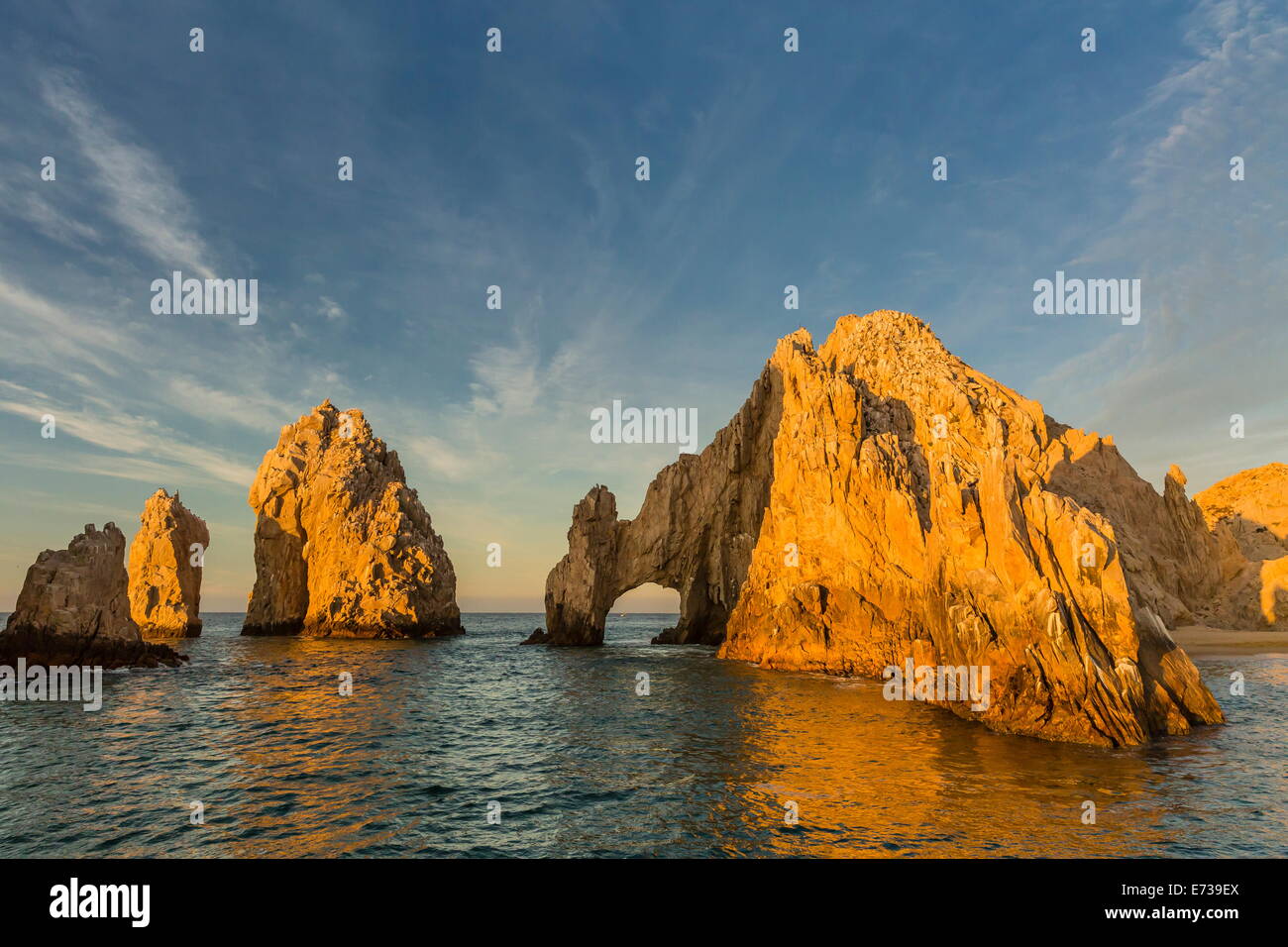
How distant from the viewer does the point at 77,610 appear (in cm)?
4241

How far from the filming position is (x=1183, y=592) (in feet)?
191

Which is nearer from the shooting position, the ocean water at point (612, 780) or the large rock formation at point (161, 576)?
the ocean water at point (612, 780)

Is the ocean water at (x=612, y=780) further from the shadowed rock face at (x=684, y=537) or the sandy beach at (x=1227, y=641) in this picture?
the shadowed rock face at (x=684, y=537)

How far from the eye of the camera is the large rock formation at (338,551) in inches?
3253

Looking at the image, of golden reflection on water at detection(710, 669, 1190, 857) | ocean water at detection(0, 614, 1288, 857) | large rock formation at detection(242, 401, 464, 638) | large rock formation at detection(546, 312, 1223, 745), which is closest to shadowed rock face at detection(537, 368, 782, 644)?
large rock formation at detection(546, 312, 1223, 745)

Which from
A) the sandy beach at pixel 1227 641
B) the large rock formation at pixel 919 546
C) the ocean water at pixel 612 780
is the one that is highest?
the large rock formation at pixel 919 546

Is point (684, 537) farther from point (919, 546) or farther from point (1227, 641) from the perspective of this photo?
point (1227, 641)

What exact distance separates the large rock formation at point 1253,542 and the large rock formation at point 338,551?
8992cm

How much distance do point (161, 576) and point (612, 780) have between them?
92.6m

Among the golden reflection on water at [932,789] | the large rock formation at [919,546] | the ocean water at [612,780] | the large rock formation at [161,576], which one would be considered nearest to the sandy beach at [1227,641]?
the large rock formation at [919,546]

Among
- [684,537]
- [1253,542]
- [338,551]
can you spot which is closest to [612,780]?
[684,537]
